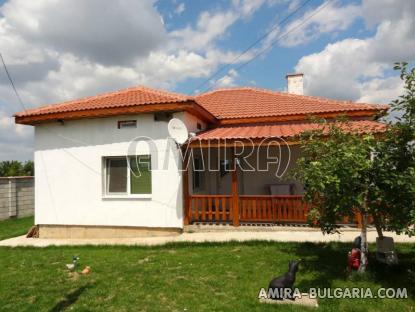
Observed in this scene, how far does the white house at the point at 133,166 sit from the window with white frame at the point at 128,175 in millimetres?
32

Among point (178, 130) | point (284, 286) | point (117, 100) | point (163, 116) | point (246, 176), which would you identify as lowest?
point (284, 286)

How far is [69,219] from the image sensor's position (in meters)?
11.0

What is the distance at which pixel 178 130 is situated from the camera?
965cm

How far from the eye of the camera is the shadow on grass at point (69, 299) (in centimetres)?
504

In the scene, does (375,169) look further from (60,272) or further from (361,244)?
(60,272)

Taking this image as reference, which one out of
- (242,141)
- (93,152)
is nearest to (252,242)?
(242,141)

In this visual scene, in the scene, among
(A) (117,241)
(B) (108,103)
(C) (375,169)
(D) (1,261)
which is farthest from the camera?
(B) (108,103)

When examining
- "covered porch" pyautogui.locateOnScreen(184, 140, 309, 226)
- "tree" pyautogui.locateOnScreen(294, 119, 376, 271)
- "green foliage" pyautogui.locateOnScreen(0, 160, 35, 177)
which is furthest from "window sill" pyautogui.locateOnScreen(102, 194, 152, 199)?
"green foliage" pyautogui.locateOnScreen(0, 160, 35, 177)

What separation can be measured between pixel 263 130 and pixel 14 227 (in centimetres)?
1129

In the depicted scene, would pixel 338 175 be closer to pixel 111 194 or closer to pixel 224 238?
pixel 224 238

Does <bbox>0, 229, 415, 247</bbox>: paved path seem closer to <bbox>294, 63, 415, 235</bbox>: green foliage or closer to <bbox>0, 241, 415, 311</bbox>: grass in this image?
<bbox>0, 241, 415, 311</bbox>: grass

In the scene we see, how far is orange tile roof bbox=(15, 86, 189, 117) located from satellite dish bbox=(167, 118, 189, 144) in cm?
71

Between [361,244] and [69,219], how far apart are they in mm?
8906

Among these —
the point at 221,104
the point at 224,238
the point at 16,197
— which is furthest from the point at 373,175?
the point at 16,197
